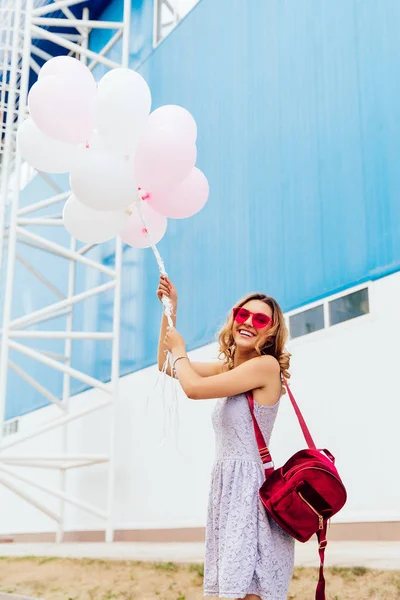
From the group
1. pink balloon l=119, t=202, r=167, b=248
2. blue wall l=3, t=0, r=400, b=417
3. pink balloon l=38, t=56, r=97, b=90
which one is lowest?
pink balloon l=119, t=202, r=167, b=248

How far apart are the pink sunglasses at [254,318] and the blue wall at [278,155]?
13.4ft

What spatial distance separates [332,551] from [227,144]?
5.49 metres

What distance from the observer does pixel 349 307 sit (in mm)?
7012

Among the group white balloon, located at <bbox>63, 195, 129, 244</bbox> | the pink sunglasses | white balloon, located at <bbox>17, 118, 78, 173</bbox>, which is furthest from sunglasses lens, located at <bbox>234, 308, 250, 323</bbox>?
white balloon, located at <bbox>17, 118, 78, 173</bbox>

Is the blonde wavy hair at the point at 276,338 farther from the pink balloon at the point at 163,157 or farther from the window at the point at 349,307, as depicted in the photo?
the window at the point at 349,307

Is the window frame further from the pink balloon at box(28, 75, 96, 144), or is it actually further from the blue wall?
the pink balloon at box(28, 75, 96, 144)

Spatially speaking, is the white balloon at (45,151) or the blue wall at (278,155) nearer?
the white balloon at (45,151)

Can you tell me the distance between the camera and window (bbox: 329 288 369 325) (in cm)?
684

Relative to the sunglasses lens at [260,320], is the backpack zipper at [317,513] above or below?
below

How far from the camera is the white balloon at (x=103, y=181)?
3.90 meters

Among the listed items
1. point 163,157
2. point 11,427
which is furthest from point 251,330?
point 11,427

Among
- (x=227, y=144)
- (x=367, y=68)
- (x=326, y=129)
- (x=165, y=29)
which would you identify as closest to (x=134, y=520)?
(x=227, y=144)

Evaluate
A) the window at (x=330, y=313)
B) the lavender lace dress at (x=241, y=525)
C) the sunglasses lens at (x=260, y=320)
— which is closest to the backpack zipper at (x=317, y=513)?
the lavender lace dress at (x=241, y=525)

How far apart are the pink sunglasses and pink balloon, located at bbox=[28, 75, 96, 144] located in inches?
65.7
